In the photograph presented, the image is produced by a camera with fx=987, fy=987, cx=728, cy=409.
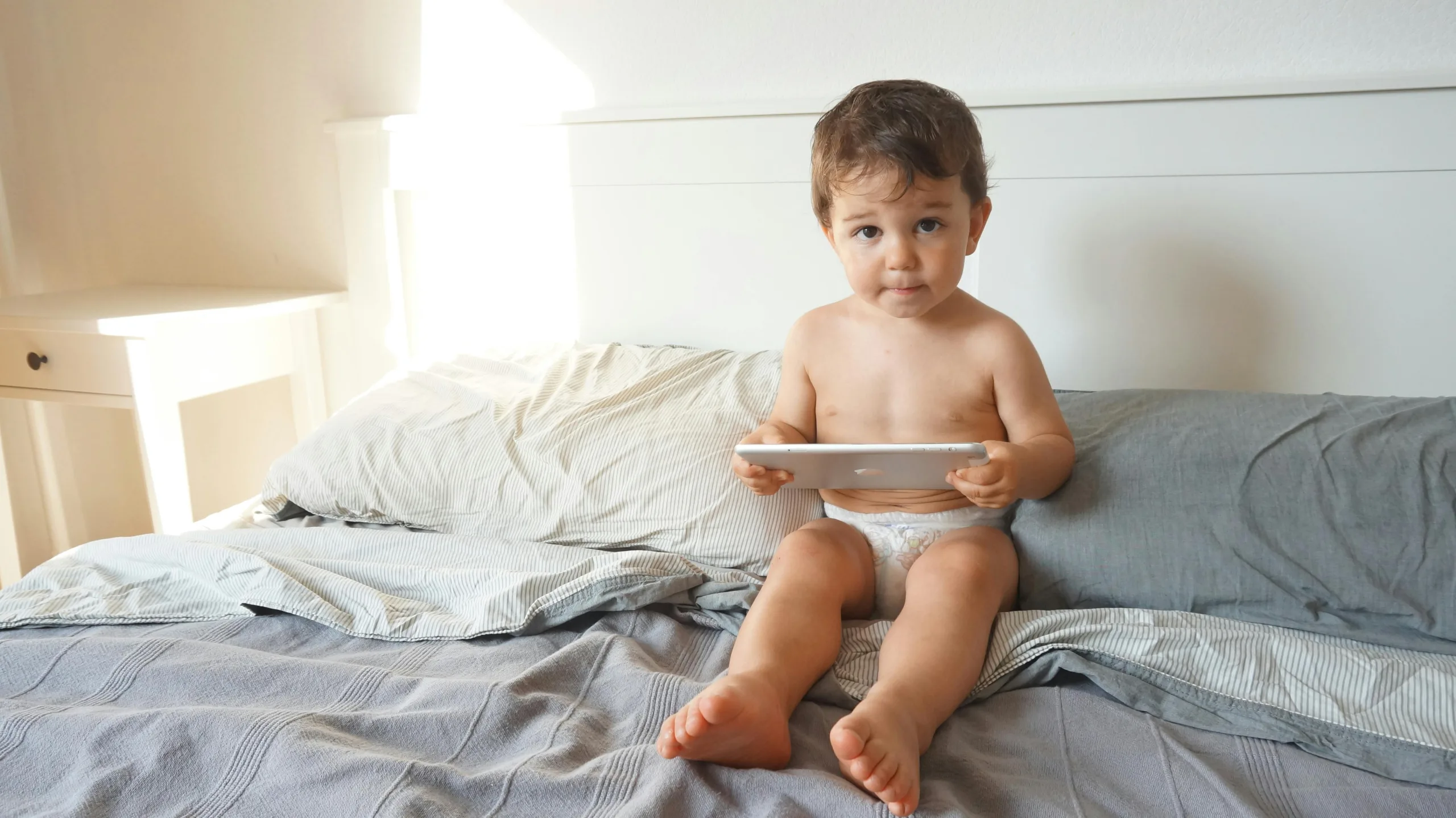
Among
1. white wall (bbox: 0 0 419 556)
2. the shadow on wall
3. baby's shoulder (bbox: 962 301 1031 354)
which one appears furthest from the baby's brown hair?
white wall (bbox: 0 0 419 556)

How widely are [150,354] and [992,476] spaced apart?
4.23ft

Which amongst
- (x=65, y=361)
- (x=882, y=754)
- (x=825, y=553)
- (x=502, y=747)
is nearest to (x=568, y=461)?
(x=825, y=553)

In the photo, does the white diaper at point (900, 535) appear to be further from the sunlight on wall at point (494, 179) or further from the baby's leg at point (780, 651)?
the sunlight on wall at point (494, 179)

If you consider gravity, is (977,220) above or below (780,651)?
above

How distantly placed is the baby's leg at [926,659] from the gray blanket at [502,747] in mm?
23

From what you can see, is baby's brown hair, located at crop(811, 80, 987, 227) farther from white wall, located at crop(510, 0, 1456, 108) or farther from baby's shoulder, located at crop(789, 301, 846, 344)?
white wall, located at crop(510, 0, 1456, 108)

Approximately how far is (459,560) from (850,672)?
0.47 m

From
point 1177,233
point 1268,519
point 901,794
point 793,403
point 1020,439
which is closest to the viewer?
point 901,794

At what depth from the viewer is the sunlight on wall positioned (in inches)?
62.2

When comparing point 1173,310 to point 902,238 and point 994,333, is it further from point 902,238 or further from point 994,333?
point 902,238

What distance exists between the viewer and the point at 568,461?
1.18 m

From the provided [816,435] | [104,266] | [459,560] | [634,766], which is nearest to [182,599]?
[459,560]

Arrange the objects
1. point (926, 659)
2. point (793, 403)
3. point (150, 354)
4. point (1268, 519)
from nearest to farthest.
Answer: point (926, 659) < point (1268, 519) < point (793, 403) < point (150, 354)

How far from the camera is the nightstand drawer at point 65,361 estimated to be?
152 centimetres
